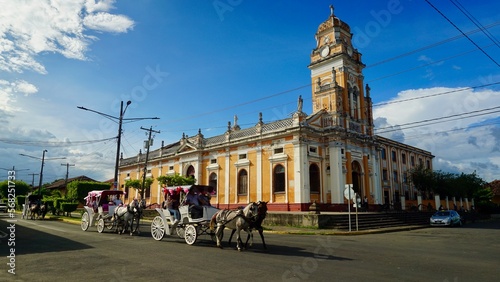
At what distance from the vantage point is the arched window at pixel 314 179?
93.6ft

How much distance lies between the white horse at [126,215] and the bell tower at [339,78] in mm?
20425

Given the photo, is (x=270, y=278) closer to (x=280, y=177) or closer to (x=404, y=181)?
(x=280, y=177)

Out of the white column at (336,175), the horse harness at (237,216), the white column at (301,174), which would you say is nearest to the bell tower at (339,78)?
the white column at (336,175)

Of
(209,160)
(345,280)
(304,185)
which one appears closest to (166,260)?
(345,280)

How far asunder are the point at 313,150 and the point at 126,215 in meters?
18.2

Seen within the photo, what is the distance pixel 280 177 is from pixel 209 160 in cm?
982

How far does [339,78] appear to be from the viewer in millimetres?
31375

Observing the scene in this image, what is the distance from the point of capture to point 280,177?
28938 mm

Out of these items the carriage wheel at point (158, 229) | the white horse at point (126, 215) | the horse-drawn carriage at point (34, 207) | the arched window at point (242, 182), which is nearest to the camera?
the carriage wheel at point (158, 229)

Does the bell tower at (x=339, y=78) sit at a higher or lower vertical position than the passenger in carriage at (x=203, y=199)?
higher

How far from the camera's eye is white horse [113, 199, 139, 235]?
14555 millimetres

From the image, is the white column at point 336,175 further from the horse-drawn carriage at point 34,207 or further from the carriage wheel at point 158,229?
the horse-drawn carriage at point 34,207

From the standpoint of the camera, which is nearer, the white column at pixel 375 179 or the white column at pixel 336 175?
the white column at pixel 336 175

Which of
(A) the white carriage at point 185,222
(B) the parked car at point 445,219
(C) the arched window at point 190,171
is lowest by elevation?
(B) the parked car at point 445,219
